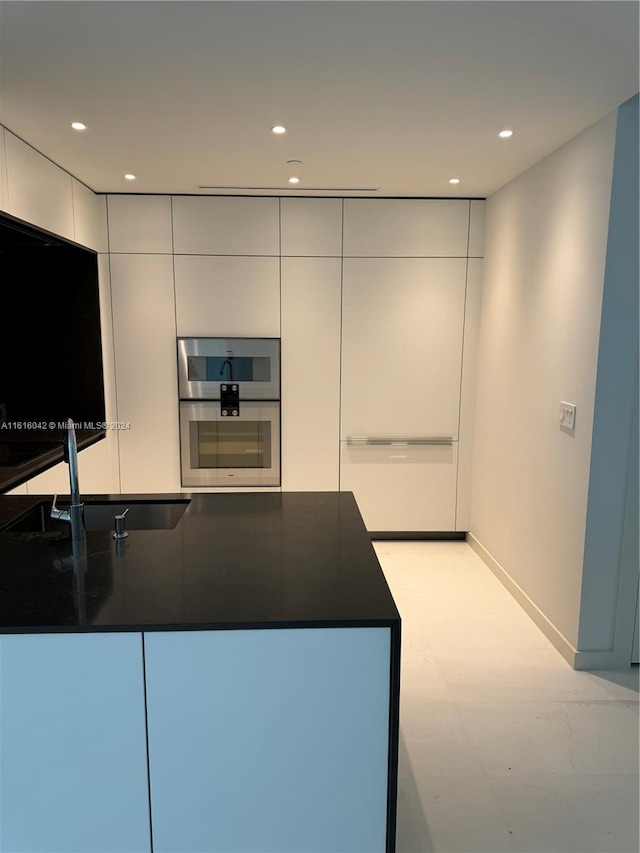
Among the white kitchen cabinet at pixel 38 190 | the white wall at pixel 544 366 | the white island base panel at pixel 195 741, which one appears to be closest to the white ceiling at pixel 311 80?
the white kitchen cabinet at pixel 38 190

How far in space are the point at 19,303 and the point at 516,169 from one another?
300 centimetres

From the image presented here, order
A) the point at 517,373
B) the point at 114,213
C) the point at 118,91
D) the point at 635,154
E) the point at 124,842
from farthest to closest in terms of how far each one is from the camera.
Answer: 1. the point at 114,213
2. the point at 517,373
3. the point at 635,154
4. the point at 118,91
5. the point at 124,842

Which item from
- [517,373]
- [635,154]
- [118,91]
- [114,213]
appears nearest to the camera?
[118,91]

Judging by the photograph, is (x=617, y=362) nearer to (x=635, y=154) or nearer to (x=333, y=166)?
(x=635, y=154)

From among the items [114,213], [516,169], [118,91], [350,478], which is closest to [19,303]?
[114,213]

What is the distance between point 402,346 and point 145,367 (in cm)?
181

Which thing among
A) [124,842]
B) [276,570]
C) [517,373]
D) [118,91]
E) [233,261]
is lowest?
[124,842]

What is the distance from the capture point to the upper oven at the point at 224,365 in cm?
405

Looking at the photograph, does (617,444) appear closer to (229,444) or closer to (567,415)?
(567,415)

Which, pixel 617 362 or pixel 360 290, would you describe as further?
pixel 360 290

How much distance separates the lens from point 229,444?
4176mm

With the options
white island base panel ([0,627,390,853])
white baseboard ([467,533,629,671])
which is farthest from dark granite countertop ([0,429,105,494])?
white baseboard ([467,533,629,671])

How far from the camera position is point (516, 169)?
329 centimetres

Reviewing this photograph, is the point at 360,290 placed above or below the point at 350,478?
above
